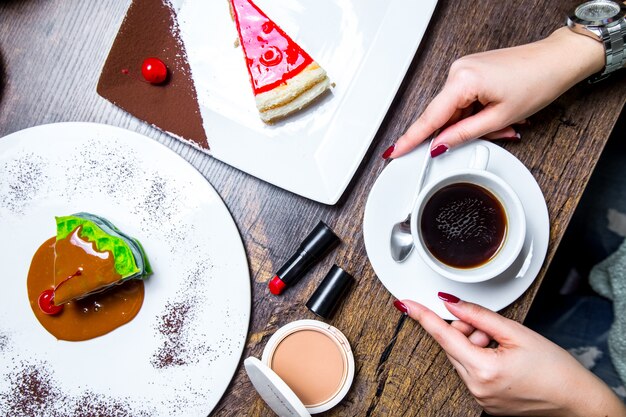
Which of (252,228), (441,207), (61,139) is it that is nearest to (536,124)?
(441,207)

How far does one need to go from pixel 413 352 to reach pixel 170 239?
2.33 feet

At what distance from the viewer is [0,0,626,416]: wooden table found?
1362mm

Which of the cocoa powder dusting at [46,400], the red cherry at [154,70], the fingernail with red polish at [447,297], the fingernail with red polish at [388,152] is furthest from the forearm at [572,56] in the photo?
the cocoa powder dusting at [46,400]

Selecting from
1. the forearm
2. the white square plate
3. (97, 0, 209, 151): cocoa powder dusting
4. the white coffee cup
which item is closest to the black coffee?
the white coffee cup

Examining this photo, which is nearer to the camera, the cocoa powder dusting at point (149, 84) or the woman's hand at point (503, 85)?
the woman's hand at point (503, 85)

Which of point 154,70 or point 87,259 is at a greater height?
point 154,70

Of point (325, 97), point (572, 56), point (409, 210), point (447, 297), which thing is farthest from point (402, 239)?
point (572, 56)

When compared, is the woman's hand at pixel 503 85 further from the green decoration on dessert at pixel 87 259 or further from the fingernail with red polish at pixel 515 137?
the green decoration on dessert at pixel 87 259

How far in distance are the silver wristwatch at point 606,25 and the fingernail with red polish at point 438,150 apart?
0.44 metres

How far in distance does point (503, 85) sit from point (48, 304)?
127cm

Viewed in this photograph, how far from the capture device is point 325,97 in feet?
4.61

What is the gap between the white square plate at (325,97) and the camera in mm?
1358

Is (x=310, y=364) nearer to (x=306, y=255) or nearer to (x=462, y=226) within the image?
(x=306, y=255)

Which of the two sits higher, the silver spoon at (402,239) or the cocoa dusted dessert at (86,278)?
the cocoa dusted dessert at (86,278)
